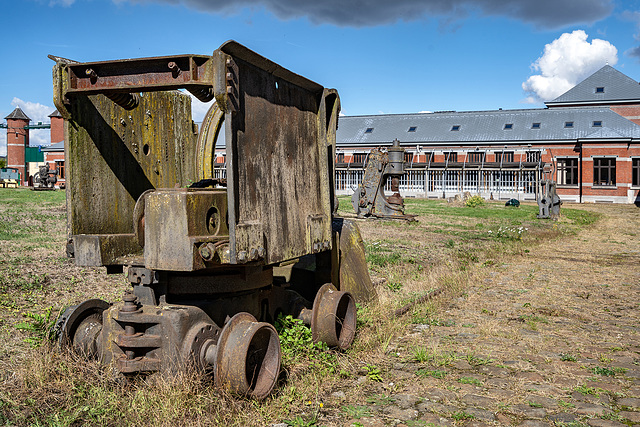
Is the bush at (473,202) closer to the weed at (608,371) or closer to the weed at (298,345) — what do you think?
the weed at (608,371)

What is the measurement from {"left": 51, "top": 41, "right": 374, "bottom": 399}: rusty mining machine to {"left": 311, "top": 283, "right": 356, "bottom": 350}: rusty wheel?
1 centimetres

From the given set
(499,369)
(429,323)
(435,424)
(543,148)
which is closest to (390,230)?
(429,323)

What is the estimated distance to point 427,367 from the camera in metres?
4.40

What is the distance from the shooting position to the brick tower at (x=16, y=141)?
63831mm

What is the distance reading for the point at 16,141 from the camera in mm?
64250

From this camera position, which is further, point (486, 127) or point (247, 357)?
point (486, 127)

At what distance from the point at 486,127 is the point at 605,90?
12.5 meters

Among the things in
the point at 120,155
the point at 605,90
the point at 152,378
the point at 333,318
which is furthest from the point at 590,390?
the point at 605,90

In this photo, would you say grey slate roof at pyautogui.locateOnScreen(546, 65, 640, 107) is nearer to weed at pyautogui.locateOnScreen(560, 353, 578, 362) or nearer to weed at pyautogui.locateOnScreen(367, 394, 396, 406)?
weed at pyautogui.locateOnScreen(560, 353, 578, 362)

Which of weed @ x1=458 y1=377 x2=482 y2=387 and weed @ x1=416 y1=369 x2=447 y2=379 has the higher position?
weed @ x1=416 y1=369 x2=447 y2=379

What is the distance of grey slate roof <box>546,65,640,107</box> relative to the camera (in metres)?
46.4

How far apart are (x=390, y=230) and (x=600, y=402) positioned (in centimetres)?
1205

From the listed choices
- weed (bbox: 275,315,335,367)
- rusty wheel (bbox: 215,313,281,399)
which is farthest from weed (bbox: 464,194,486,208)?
rusty wheel (bbox: 215,313,281,399)

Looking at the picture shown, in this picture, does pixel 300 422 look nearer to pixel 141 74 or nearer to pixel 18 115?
pixel 141 74
